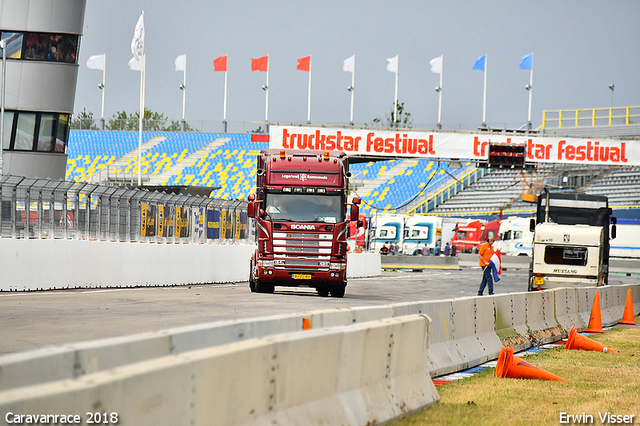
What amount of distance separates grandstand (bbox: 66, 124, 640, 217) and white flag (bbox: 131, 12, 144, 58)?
17.7 metres

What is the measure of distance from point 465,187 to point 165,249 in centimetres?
4988

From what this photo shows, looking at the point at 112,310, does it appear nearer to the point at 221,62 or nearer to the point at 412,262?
the point at 412,262

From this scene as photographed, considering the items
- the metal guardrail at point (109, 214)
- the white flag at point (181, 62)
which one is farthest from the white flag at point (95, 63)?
the metal guardrail at point (109, 214)

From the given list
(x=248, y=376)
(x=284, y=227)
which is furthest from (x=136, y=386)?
(x=284, y=227)

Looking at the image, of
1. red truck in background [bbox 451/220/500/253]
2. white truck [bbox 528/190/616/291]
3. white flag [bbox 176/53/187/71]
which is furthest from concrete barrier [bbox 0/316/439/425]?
white flag [bbox 176/53/187/71]

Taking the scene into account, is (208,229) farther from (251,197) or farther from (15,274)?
(15,274)

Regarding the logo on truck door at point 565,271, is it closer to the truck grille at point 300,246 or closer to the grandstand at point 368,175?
the truck grille at point 300,246

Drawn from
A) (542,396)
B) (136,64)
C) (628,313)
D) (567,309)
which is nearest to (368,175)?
(136,64)

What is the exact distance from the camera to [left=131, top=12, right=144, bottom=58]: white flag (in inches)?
1855

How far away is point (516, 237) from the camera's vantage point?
57.8 metres

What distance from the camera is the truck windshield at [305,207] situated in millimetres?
22062

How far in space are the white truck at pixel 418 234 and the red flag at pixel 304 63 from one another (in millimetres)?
14720

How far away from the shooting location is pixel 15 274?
1945cm

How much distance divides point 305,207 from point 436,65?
47.7 metres
